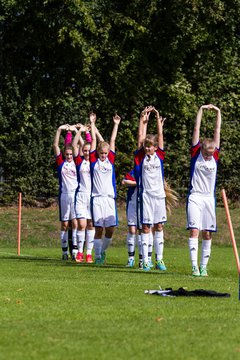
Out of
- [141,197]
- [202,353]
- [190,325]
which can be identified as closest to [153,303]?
[190,325]

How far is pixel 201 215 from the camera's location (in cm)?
1697

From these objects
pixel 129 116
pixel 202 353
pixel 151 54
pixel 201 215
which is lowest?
pixel 202 353

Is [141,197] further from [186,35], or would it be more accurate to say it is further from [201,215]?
[186,35]

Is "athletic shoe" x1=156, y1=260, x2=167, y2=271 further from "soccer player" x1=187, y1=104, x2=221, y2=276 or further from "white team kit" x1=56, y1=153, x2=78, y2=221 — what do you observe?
"white team kit" x1=56, y1=153, x2=78, y2=221

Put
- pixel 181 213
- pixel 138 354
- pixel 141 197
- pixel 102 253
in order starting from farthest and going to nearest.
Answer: pixel 181 213
pixel 102 253
pixel 141 197
pixel 138 354

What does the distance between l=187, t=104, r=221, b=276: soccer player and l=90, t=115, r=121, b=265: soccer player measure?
133 inches

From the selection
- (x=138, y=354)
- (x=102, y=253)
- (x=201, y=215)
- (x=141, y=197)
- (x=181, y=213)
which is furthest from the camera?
(x=181, y=213)

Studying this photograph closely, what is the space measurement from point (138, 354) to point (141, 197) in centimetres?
1064

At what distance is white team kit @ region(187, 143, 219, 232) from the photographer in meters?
16.9

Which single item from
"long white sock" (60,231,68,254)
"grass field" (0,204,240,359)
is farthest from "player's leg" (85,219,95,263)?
"grass field" (0,204,240,359)

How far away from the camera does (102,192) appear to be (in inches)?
806

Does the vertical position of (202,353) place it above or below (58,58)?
below

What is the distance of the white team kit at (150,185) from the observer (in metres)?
18.4

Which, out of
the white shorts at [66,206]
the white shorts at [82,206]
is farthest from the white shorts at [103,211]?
the white shorts at [66,206]
